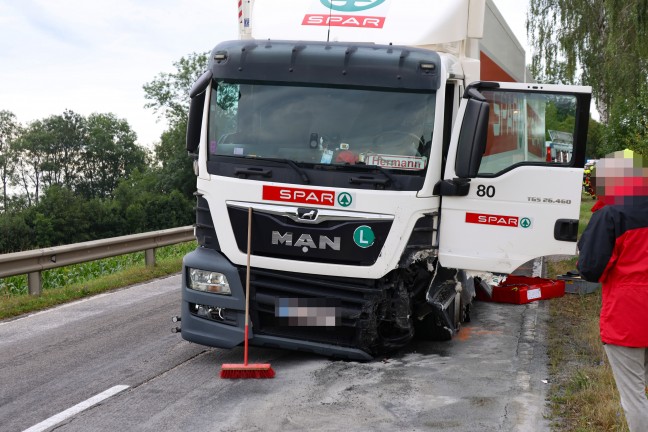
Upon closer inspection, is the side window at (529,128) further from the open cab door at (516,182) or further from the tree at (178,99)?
the tree at (178,99)

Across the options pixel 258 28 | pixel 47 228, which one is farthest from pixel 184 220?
pixel 258 28

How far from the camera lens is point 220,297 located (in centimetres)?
693

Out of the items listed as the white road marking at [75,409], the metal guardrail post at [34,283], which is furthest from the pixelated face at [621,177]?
the metal guardrail post at [34,283]

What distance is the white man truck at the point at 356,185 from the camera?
21.9ft

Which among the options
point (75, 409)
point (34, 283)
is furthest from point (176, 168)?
point (75, 409)

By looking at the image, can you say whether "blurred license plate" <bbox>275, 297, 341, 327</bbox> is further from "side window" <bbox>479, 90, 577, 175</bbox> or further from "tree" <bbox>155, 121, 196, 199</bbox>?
"tree" <bbox>155, 121, 196, 199</bbox>

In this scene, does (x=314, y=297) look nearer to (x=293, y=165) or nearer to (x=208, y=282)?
(x=208, y=282)

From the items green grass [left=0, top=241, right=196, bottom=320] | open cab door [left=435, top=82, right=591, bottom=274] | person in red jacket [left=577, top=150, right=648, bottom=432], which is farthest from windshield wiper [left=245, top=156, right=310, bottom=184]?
green grass [left=0, top=241, right=196, bottom=320]

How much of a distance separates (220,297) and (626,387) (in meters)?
3.52

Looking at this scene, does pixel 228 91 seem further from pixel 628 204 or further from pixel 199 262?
pixel 628 204

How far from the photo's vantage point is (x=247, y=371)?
6602 millimetres

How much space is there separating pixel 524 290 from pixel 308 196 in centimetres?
449

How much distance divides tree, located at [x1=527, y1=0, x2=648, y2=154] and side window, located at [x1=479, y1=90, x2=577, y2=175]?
27.7 ft

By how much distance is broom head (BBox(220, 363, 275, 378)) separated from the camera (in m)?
6.57
